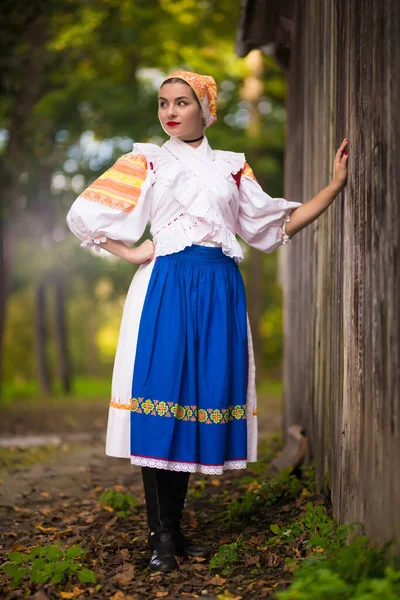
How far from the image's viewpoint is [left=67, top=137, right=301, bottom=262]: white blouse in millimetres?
3561

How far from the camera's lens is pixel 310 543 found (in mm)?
3270

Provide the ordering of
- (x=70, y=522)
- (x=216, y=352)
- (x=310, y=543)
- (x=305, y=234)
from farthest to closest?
(x=305, y=234)
(x=70, y=522)
(x=216, y=352)
(x=310, y=543)

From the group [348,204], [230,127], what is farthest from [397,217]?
[230,127]

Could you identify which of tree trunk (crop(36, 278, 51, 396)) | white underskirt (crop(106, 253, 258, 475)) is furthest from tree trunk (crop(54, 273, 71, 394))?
white underskirt (crop(106, 253, 258, 475))

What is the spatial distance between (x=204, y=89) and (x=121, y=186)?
0.60 m

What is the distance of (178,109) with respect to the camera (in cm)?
360

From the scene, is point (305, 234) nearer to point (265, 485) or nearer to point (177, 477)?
point (265, 485)

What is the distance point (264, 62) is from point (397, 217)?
13.2 meters

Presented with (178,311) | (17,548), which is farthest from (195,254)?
(17,548)

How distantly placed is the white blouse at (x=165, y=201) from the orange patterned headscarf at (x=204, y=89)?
15cm

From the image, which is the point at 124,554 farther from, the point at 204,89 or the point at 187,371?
the point at 204,89

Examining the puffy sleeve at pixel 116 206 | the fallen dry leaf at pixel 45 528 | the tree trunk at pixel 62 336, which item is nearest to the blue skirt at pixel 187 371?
the puffy sleeve at pixel 116 206

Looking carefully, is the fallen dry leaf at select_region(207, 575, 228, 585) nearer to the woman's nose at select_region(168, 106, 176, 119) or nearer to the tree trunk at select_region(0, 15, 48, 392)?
the woman's nose at select_region(168, 106, 176, 119)

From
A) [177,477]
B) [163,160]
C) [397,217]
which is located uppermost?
[163,160]
